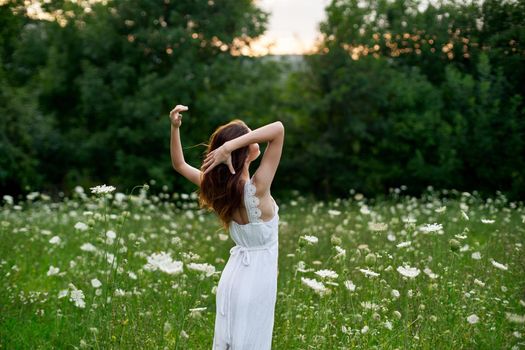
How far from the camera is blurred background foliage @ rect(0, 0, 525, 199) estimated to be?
17.7 metres

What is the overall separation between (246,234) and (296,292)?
2017mm

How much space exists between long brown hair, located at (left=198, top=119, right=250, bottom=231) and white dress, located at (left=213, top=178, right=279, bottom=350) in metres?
0.06

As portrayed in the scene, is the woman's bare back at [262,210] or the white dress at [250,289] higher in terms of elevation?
the woman's bare back at [262,210]

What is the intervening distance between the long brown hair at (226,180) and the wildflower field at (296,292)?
1.05ft

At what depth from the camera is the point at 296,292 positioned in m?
5.26

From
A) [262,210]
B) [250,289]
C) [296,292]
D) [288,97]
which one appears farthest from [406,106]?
[250,289]

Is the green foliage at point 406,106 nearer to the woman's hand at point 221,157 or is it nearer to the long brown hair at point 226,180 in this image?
the long brown hair at point 226,180

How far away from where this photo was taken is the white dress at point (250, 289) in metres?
3.31

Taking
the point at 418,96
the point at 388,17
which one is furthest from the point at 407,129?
the point at 388,17

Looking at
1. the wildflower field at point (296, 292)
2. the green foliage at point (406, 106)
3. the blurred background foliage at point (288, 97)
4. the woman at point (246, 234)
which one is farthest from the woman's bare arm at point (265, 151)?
the blurred background foliage at point (288, 97)

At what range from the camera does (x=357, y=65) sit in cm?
1877

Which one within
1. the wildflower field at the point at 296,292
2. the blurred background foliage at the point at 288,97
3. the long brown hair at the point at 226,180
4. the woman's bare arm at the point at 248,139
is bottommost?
the blurred background foliage at the point at 288,97

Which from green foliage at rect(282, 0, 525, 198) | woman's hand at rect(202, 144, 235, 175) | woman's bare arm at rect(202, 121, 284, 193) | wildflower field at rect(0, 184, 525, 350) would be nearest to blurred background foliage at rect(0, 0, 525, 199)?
green foliage at rect(282, 0, 525, 198)

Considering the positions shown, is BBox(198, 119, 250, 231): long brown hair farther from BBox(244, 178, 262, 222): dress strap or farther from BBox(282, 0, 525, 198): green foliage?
BBox(282, 0, 525, 198): green foliage
